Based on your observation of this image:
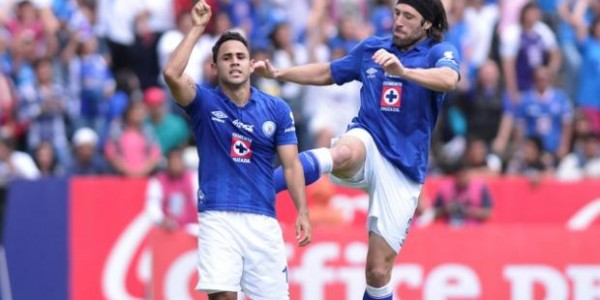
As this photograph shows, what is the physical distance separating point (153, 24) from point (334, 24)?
2555 millimetres

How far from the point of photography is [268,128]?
543 inches

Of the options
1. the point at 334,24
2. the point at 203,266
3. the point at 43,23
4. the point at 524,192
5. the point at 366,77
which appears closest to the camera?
the point at 203,266

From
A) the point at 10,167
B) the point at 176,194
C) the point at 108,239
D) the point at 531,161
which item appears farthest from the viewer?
the point at 531,161

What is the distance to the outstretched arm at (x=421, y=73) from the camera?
1333 cm

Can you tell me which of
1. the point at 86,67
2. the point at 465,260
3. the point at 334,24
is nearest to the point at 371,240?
the point at 465,260

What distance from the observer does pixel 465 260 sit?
1853 centimetres

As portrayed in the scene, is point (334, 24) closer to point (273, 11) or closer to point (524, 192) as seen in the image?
point (273, 11)

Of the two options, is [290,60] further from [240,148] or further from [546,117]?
[240,148]

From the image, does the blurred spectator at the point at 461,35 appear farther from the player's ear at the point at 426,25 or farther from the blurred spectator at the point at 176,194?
the player's ear at the point at 426,25

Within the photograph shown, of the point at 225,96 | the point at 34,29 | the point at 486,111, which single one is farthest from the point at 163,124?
the point at 225,96

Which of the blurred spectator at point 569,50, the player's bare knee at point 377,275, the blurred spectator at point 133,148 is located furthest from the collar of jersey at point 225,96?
the blurred spectator at point 569,50

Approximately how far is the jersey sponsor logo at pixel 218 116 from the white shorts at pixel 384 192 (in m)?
1.30

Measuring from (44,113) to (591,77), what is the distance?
7.25 metres

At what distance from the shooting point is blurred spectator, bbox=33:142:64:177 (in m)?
21.4
